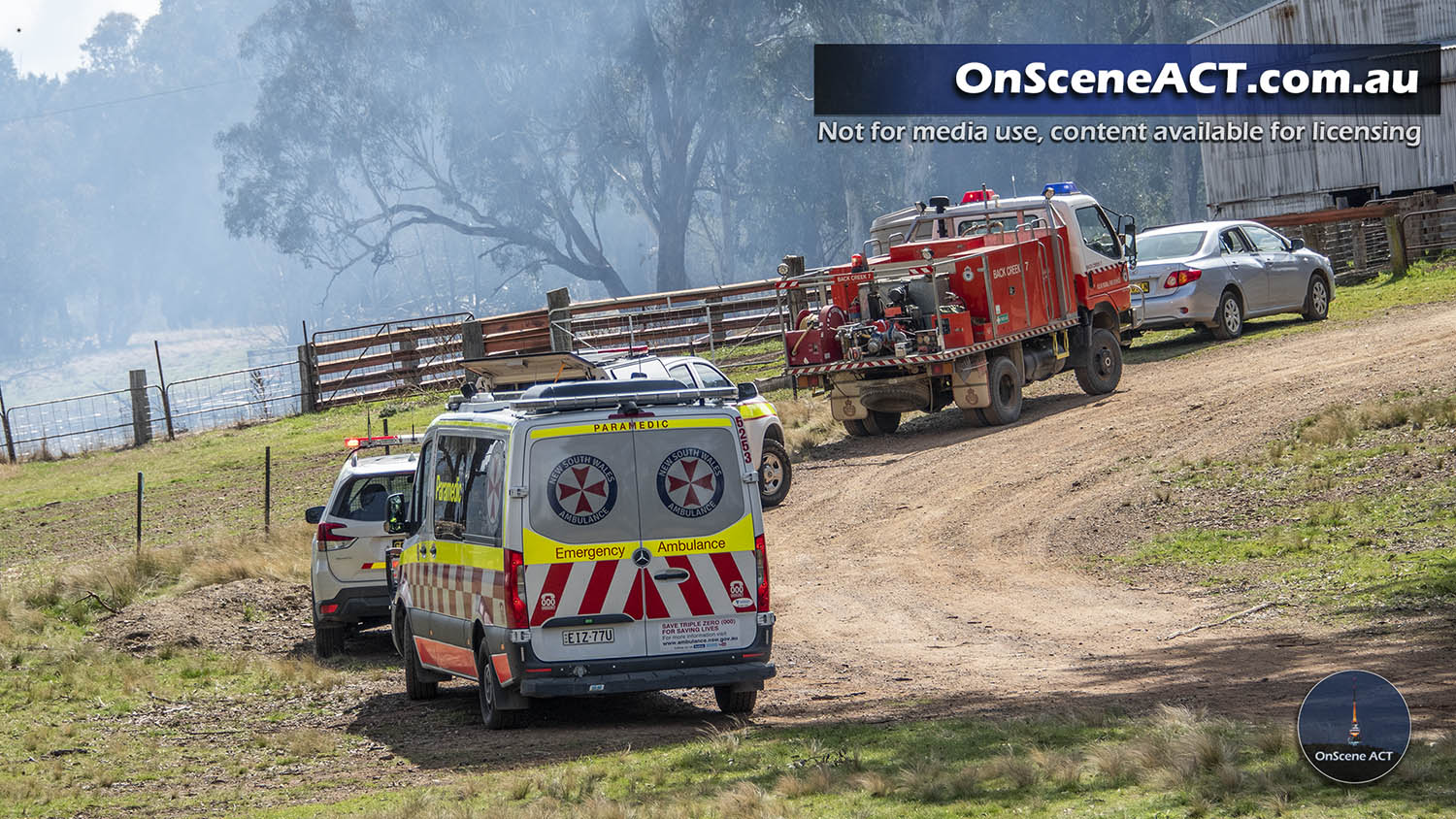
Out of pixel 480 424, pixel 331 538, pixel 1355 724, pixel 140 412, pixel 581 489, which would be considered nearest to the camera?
pixel 1355 724

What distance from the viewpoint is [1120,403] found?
20703 millimetres

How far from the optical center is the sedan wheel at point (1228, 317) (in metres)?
24.4

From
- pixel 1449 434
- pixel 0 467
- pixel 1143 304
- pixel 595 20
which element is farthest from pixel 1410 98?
pixel 595 20

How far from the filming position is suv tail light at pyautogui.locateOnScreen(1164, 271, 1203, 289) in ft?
78.9

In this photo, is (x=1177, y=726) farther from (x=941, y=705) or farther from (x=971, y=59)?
(x=971, y=59)

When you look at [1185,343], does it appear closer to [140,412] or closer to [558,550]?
[558,550]

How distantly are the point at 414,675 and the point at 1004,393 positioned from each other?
1145cm

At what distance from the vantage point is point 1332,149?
40688 mm

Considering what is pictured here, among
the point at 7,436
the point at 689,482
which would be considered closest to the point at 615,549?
the point at 689,482

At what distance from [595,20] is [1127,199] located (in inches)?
1053

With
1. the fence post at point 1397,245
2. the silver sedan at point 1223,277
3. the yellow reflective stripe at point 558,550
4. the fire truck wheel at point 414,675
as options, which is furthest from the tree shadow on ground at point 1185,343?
the yellow reflective stripe at point 558,550

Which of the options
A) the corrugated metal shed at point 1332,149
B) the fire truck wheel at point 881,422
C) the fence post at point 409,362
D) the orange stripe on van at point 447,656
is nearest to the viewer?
the orange stripe on van at point 447,656

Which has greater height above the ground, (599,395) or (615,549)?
(599,395)

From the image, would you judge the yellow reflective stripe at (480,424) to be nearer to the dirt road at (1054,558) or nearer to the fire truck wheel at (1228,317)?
the dirt road at (1054,558)
